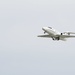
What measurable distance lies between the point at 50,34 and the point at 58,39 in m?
2.63

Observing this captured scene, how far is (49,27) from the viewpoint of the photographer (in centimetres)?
18412

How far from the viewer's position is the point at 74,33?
579ft

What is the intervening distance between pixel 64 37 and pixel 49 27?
530cm

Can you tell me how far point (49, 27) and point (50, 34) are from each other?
3403 mm

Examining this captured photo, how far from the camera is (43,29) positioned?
182 metres

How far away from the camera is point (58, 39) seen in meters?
181

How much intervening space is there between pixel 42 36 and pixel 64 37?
6687 mm

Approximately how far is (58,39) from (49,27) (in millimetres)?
5004

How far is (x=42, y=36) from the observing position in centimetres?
18512

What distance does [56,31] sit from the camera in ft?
596

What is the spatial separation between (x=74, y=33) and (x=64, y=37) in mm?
6575

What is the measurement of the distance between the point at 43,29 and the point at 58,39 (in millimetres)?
5026

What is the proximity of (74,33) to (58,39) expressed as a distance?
663 cm
